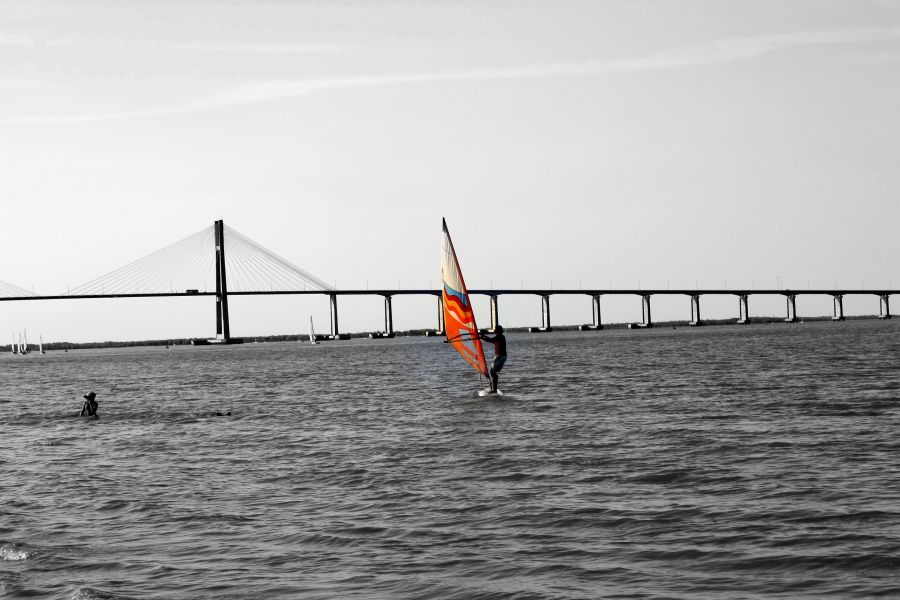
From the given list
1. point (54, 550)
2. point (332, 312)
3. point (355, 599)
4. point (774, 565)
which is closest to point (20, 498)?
point (54, 550)

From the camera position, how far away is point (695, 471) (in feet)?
60.3

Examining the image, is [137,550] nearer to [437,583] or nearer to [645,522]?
[437,583]

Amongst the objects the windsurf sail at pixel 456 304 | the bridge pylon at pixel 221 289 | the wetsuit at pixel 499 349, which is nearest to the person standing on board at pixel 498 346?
the wetsuit at pixel 499 349

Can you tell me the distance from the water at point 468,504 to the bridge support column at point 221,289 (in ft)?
427

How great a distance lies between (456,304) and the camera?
109ft

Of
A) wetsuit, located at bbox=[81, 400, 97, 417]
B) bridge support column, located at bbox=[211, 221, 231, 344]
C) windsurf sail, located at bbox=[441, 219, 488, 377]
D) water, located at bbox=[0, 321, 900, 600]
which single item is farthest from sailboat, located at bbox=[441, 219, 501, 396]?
bridge support column, located at bbox=[211, 221, 231, 344]

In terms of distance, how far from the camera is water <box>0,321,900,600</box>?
11.8 meters

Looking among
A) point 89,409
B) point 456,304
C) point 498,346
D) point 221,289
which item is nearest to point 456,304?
point 456,304

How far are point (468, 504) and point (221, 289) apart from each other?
14952 centimetres

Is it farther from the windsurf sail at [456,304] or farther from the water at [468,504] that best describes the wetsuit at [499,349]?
the water at [468,504]

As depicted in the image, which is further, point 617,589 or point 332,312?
point 332,312

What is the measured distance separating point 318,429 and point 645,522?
1570cm

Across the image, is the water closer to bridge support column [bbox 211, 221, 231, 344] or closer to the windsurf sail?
the windsurf sail

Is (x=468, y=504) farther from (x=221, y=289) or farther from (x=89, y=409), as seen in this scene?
(x=221, y=289)
